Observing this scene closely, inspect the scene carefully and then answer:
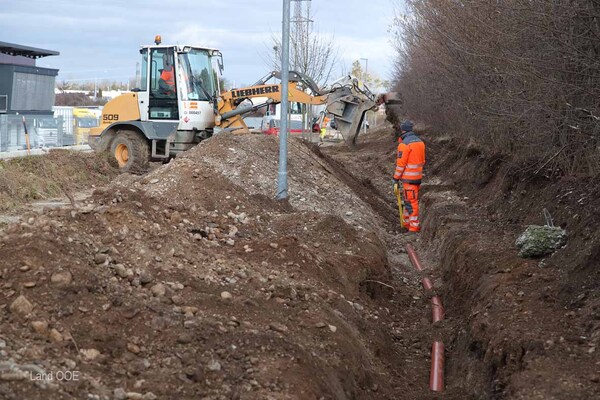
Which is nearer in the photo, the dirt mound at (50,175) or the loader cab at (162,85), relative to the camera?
the dirt mound at (50,175)

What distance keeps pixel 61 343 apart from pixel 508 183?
956cm

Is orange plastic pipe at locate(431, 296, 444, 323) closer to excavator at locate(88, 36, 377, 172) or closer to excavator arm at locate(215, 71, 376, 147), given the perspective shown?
excavator arm at locate(215, 71, 376, 147)

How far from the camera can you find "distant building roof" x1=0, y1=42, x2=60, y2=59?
34.5m

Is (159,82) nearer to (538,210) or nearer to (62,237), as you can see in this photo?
(538,210)

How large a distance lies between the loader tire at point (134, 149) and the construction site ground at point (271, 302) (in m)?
8.54

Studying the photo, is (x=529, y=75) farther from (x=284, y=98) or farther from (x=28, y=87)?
(x=28, y=87)

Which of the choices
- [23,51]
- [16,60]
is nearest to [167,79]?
[16,60]

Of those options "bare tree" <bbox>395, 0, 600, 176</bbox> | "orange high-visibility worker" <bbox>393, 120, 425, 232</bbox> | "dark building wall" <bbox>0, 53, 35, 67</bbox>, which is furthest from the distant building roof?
"orange high-visibility worker" <bbox>393, 120, 425, 232</bbox>

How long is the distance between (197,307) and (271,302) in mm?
876

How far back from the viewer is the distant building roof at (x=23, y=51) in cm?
3447

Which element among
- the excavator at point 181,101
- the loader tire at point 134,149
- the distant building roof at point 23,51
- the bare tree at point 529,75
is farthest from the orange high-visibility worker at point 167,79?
the distant building roof at point 23,51

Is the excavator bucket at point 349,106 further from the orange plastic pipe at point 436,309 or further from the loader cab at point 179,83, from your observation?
the orange plastic pipe at point 436,309

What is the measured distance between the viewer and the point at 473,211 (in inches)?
534

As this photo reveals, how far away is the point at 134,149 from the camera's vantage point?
68.2ft
